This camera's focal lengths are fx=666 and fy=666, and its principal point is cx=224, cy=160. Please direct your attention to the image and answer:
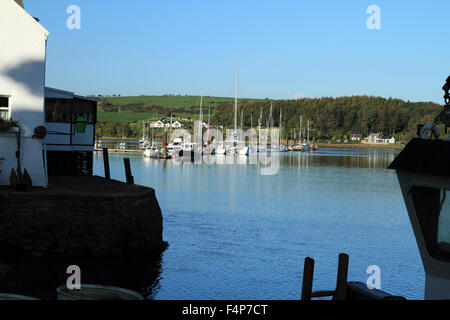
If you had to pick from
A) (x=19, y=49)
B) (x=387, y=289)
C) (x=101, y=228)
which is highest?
(x=19, y=49)

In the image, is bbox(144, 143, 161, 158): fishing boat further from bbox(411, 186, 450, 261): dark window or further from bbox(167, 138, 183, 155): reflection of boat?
bbox(411, 186, 450, 261): dark window

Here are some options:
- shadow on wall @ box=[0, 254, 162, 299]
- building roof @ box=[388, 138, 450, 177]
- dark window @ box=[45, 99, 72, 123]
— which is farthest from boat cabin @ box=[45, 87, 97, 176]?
building roof @ box=[388, 138, 450, 177]

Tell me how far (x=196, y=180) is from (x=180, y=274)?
48.6m

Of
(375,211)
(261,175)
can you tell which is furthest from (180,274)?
(261,175)

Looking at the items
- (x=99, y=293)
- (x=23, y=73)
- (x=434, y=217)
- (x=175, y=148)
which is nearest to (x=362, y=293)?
(x=434, y=217)

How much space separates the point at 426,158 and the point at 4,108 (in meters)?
17.9

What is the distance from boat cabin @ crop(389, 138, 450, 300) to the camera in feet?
32.5

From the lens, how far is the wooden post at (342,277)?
41.2 feet

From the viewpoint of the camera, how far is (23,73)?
953 inches

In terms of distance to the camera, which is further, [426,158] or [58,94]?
[58,94]

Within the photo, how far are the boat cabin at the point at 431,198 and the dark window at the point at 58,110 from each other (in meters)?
23.8

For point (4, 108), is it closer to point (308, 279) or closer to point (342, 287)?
point (308, 279)
